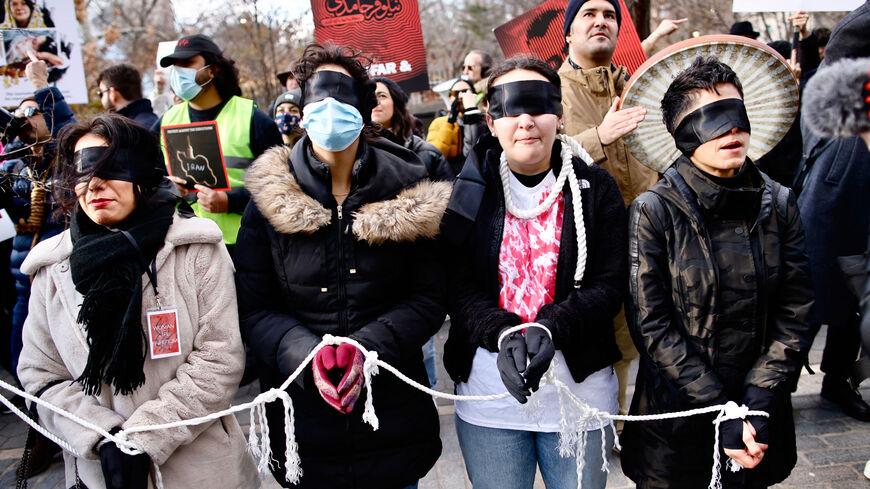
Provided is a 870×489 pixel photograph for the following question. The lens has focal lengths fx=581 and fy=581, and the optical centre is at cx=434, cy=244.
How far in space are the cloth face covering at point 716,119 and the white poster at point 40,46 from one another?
209 inches

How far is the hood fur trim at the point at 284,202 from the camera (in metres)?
2.08

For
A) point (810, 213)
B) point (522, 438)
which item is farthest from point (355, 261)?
point (810, 213)

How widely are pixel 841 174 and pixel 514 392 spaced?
2719mm

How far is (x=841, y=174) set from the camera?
11.1 feet

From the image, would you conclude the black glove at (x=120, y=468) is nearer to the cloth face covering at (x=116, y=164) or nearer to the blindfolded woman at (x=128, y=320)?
the blindfolded woman at (x=128, y=320)

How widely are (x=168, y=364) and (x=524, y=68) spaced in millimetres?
1777

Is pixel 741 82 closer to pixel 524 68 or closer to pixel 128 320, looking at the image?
pixel 524 68

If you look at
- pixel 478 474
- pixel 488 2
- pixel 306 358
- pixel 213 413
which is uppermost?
pixel 488 2

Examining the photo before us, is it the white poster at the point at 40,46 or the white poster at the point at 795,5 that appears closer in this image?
the white poster at the point at 795,5

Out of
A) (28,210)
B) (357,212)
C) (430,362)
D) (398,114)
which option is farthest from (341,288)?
(28,210)

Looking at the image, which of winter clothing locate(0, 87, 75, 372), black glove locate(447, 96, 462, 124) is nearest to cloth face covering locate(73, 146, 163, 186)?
winter clothing locate(0, 87, 75, 372)

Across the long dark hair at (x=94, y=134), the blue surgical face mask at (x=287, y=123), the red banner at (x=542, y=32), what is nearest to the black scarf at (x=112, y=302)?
the long dark hair at (x=94, y=134)

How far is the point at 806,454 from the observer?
133 inches

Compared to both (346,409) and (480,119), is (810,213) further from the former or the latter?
(346,409)
